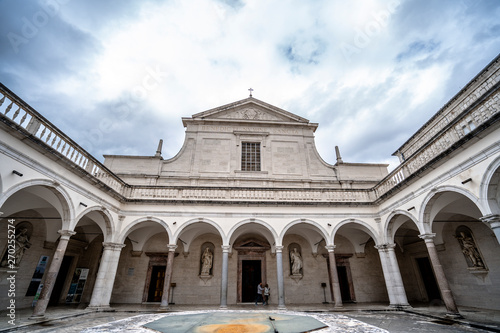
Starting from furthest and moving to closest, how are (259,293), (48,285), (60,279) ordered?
(60,279)
(259,293)
(48,285)

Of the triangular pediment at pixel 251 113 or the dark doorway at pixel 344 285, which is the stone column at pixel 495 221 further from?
the triangular pediment at pixel 251 113

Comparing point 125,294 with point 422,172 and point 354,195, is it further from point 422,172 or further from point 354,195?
point 422,172

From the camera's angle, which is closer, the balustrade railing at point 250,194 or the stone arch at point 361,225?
the stone arch at point 361,225

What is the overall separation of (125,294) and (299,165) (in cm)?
1319

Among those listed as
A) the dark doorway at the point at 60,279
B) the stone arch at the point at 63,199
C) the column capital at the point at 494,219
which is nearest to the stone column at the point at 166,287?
the stone arch at the point at 63,199

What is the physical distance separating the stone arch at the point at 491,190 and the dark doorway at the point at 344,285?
30.4 ft

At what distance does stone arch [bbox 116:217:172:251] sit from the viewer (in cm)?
1113

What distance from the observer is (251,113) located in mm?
18688

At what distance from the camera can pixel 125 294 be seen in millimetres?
12953

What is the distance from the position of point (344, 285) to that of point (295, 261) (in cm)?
332

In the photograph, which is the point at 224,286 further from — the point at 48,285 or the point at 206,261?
the point at 48,285

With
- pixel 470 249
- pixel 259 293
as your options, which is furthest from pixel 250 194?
pixel 470 249

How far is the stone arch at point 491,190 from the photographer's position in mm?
6262

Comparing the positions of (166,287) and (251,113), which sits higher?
(251,113)
